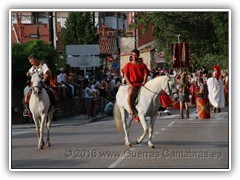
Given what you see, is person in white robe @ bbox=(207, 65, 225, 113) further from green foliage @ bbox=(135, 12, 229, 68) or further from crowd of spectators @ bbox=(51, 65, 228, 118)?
green foliage @ bbox=(135, 12, 229, 68)

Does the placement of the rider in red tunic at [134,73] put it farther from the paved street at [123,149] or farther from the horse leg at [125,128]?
the paved street at [123,149]

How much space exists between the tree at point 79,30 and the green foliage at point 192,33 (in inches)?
148

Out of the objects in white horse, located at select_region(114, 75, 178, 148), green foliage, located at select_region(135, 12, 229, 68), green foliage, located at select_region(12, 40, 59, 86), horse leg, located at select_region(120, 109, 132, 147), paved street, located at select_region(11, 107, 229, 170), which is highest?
green foliage, located at select_region(135, 12, 229, 68)

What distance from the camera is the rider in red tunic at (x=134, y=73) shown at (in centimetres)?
1934

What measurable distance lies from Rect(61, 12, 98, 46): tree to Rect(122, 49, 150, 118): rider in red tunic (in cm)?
2900

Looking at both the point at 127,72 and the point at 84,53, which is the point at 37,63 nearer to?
the point at 127,72

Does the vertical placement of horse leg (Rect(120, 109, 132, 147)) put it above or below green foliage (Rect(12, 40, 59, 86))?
below

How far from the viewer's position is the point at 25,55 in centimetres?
3231

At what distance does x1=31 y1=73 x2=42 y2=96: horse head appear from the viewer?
19.7 meters

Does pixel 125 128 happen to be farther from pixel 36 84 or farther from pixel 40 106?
pixel 36 84

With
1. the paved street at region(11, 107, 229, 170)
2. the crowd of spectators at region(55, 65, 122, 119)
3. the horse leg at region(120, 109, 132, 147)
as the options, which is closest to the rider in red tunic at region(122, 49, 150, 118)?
the horse leg at region(120, 109, 132, 147)

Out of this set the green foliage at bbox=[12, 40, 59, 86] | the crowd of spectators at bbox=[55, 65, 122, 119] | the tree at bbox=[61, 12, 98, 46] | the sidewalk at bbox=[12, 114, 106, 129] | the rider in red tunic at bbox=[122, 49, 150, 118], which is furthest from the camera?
the tree at bbox=[61, 12, 98, 46]

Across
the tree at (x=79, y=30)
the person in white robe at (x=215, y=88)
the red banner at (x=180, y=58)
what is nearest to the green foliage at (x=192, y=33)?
the tree at (x=79, y=30)

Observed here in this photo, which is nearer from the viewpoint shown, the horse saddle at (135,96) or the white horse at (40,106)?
the horse saddle at (135,96)
